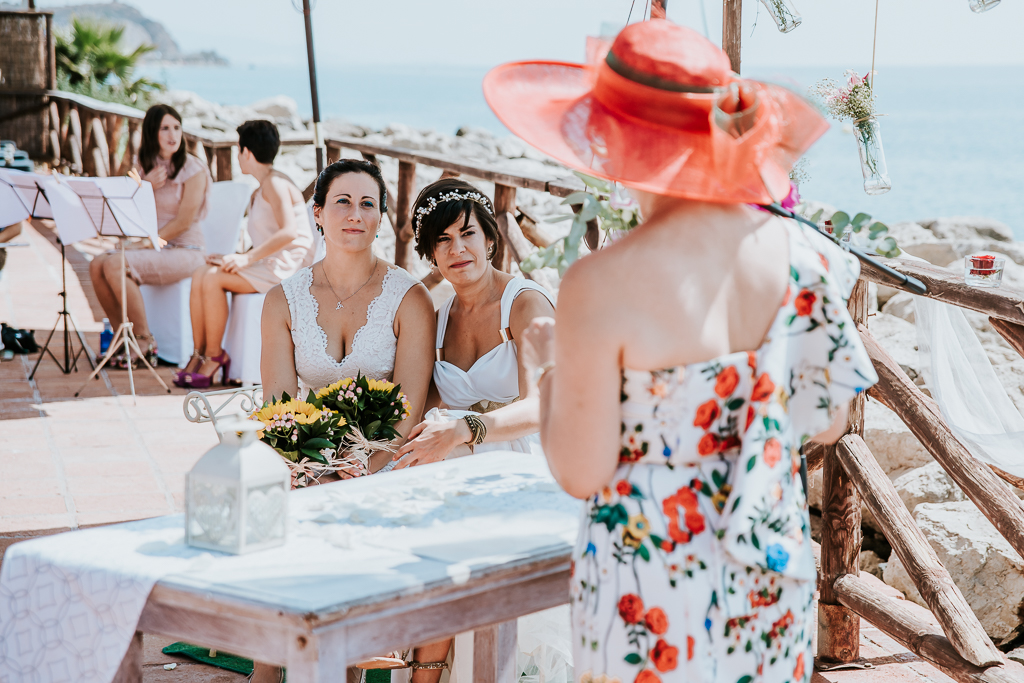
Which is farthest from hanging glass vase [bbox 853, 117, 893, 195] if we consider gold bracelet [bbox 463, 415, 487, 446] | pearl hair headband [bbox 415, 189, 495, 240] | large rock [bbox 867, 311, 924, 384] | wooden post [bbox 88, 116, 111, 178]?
wooden post [bbox 88, 116, 111, 178]

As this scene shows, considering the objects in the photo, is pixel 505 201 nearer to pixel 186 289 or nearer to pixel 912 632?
pixel 912 632

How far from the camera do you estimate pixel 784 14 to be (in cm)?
254

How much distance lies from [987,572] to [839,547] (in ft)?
3.76

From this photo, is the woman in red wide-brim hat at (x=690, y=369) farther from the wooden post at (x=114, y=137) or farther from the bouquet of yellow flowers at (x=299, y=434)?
the wooden post at (x=114, y=137)

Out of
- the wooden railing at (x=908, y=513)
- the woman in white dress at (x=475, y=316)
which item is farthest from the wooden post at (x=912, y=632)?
the woman in white dress at (x=475, y=316)

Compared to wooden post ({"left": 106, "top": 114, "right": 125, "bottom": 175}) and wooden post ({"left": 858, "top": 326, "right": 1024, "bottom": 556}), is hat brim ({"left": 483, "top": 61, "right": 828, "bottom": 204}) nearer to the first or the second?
wooden post ({"left": 858, "top": 326, "right": 1024, "bottom": 556})

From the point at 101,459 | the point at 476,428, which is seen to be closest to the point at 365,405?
the point at 476,428

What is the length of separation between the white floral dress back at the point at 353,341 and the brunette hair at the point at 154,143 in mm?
3403

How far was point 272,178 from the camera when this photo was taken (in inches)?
214

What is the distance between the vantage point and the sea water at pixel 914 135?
31109 millimetres

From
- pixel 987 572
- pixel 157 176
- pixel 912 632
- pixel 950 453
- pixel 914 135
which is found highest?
pixel 914 135

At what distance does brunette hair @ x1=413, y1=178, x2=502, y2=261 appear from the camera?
2.82 m

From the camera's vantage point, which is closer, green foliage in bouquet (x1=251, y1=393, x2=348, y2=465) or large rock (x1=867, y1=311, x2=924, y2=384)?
green foliage in bouquet (x1=251, y1=393, x2=348, y2=465)

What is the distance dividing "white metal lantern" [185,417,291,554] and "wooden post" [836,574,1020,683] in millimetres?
1883
